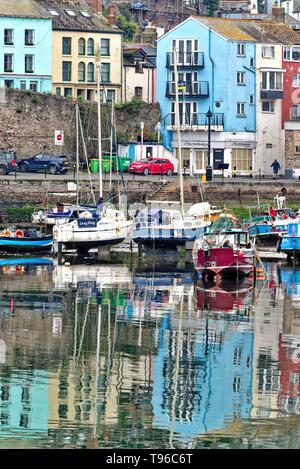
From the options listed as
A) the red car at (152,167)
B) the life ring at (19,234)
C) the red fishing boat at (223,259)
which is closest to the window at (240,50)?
the red car at (152,167)

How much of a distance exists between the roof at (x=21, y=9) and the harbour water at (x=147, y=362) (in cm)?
3756

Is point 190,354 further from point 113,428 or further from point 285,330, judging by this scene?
point 113,428

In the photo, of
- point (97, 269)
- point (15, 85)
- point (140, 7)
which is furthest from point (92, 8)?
point (97, 269)

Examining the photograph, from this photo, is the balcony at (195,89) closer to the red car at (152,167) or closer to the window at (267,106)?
the window at (267,106)

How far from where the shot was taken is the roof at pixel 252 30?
89.1 m

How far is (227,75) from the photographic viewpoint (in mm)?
88625

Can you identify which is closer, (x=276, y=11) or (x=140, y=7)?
(x=276, y=11)

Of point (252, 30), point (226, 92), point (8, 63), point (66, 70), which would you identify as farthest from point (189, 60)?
point (8, 63)

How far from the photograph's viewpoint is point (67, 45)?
8919 centimetres

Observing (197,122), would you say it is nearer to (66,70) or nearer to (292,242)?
(66,70)

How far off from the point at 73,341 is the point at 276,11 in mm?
66404

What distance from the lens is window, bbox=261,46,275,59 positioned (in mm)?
89812

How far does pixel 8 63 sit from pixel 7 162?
11.6 meters

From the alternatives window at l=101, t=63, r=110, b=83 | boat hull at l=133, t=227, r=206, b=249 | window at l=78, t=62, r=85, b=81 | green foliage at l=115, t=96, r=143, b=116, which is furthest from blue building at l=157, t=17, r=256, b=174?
boat hull at l=133, t=227, r=206, b=249
